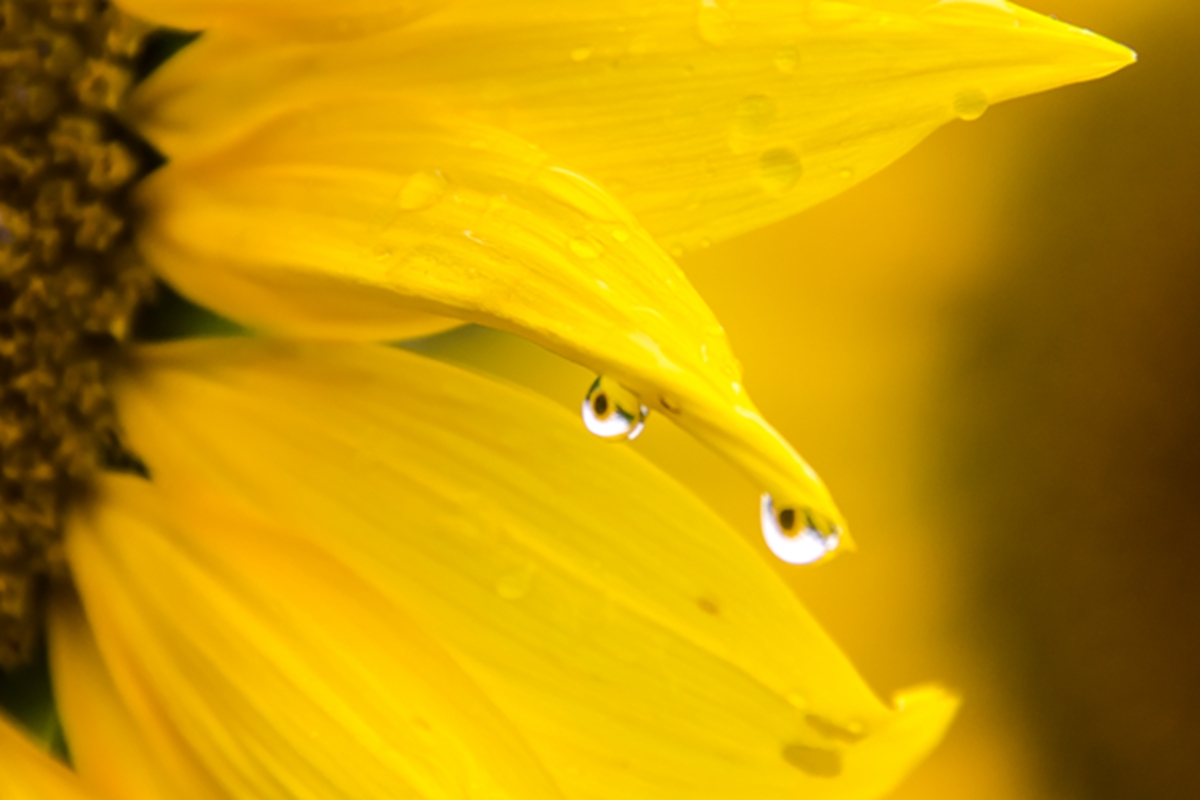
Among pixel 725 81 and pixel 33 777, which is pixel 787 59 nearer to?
pixel 725 81

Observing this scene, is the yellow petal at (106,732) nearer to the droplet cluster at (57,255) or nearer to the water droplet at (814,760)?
the droplet cluster at (57,255)

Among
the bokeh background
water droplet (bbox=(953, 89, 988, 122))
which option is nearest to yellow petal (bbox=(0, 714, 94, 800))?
water droplet (bbox=(953, 89, 988, 122))

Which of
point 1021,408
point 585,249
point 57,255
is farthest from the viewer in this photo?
point 1021,408

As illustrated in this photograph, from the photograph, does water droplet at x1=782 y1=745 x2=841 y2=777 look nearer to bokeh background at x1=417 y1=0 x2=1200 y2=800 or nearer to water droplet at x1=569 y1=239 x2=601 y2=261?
water droplet at x1=569 y1=239 x2=601 y2=261

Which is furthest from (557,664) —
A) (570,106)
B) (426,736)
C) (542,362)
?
(542,362)

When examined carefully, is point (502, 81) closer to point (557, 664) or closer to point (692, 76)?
point (692, 76)

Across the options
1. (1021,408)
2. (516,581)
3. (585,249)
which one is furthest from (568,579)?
(1021,408)
